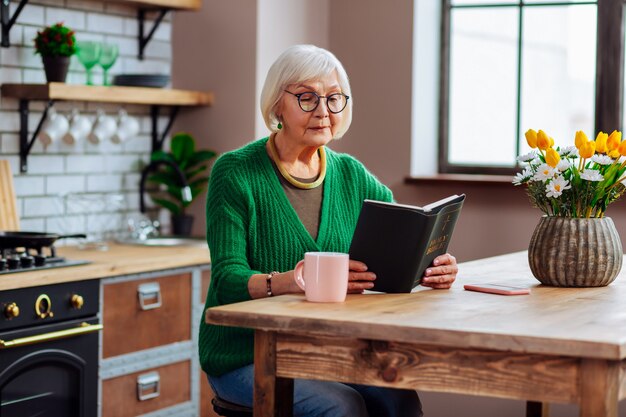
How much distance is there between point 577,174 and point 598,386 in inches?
32.0

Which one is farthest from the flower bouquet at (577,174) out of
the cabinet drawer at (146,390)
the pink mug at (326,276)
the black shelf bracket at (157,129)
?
the black shelf bracket at (157,129)

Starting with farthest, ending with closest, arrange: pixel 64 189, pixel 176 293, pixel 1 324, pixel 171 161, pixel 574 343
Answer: pixel 171 161
pixel 64 189
pixel 176 293
pixel 1 324
pixel 574 343

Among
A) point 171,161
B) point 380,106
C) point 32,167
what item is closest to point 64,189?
point 32,167

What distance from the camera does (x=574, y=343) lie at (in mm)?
1973

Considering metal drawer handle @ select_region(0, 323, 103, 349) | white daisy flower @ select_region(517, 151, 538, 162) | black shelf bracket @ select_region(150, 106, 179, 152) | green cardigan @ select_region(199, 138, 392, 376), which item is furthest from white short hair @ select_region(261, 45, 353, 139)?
black shelf bracket @ select_region(150, 106, 179, 152)

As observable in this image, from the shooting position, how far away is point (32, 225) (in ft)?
13.8

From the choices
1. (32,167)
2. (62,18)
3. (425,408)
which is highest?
(62,18)

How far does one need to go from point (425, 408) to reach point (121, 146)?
1.82 m

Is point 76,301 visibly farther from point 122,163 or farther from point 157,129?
point 157,129

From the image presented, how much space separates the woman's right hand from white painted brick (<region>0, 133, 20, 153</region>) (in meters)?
2.09

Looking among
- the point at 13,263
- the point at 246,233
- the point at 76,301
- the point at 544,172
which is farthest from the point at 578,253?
the point at 13,263

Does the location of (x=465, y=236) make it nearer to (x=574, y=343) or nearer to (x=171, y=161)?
(x=171, y=161)

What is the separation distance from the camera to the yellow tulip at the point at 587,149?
2658 mm

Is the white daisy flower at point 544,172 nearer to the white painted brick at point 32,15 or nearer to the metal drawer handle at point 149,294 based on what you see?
the metal drawer handle at point 149,294
